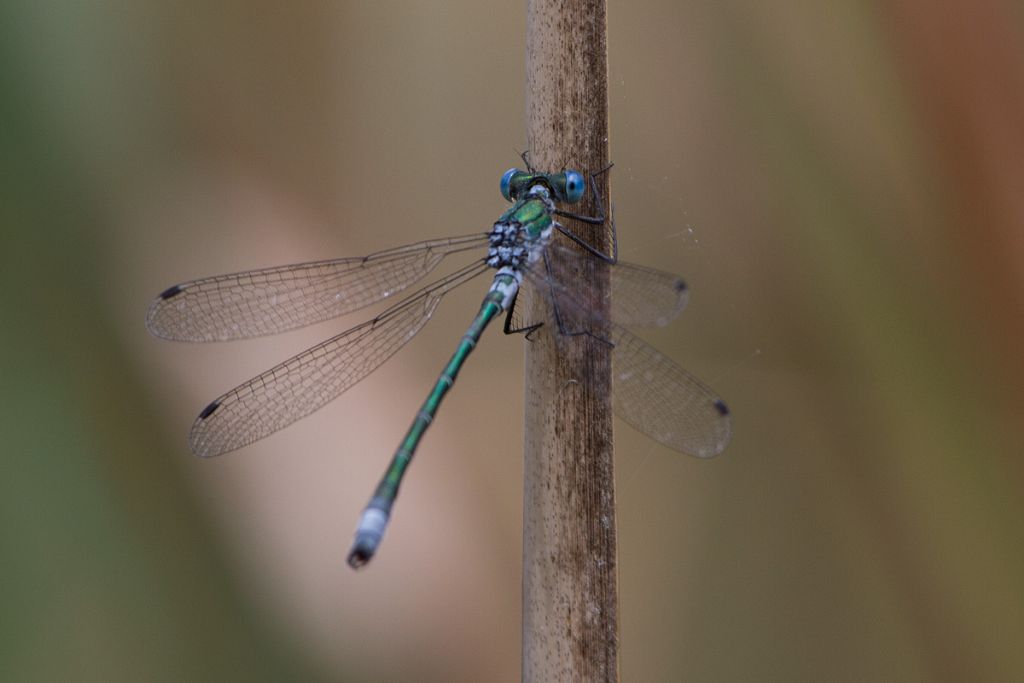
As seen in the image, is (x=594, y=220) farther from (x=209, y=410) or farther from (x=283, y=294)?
(x=209, y=410)

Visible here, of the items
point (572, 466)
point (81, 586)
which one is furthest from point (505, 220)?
point (81, 586)

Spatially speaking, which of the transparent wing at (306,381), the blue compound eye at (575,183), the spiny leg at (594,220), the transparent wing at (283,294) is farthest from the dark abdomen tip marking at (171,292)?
the blue compound eye at (575,183)

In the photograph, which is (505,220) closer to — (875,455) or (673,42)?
(673,42)

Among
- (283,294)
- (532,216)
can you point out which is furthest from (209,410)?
(532,216)

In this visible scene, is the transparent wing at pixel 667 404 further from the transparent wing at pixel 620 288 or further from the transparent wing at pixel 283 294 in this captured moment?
the transparent wing at pixel 283 294

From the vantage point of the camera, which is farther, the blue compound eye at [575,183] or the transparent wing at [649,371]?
the transparent wing at [649,371]

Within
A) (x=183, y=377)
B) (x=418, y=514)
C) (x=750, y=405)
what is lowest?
(x=418, y=514)
